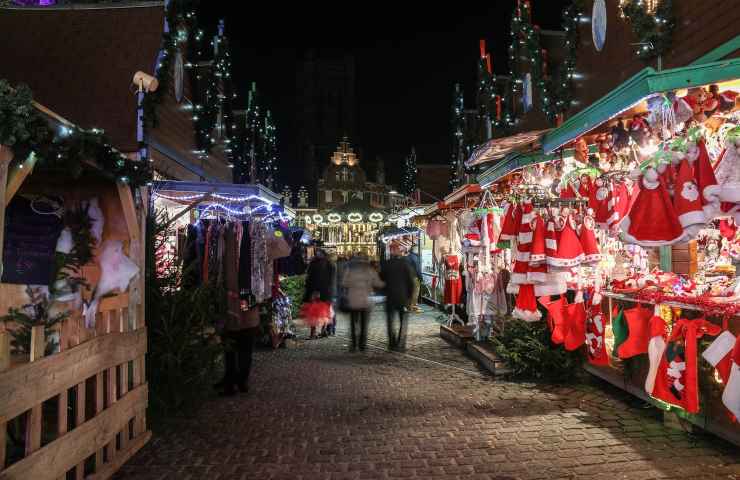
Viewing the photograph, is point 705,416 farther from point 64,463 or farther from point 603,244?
point 64,463

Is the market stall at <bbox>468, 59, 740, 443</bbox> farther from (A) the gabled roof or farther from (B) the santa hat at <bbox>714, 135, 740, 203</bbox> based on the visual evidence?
(A) the gabled roof

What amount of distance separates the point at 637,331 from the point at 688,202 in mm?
2162

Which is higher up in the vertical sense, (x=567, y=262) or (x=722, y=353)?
(x=567, y=262)

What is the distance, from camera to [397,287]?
1063 centimetres

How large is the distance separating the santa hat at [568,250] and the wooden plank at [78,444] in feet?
16.1

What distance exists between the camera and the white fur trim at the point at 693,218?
13.2 ft

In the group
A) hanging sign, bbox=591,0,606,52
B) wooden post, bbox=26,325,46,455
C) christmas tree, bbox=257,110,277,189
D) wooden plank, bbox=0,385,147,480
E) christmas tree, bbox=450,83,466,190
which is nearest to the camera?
wooden plank, bbox=0,385,147,480

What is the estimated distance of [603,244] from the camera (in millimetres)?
7441

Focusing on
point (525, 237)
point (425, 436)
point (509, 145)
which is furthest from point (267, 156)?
point (425, 436)

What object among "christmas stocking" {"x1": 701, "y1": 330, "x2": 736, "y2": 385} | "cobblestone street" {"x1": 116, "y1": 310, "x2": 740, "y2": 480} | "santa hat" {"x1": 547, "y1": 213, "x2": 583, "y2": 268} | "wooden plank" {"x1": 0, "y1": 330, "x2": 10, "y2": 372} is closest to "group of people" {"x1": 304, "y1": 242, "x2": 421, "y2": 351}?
A: "cobblestone street" {"x1": 116, "y1": 310, "x2": 740, "y2": 480}

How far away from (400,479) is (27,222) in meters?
4.90

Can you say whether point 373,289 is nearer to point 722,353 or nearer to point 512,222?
point 512,222

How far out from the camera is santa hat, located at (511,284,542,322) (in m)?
7.09

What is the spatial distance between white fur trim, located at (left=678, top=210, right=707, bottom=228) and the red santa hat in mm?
74
